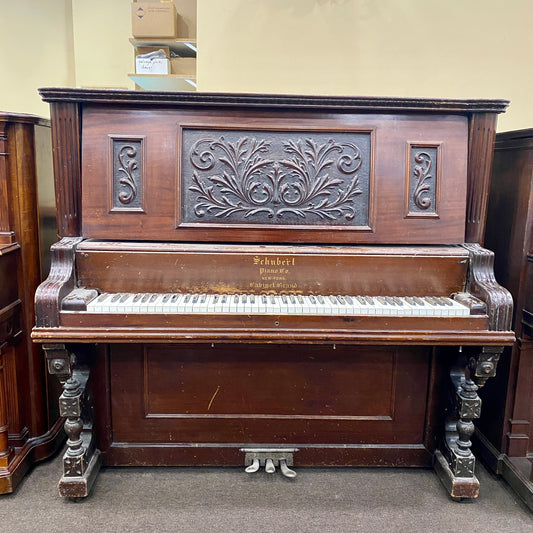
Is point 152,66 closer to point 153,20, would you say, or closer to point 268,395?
point 153,20

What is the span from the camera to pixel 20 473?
1.98 metres

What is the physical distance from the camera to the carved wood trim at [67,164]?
5.87 feet

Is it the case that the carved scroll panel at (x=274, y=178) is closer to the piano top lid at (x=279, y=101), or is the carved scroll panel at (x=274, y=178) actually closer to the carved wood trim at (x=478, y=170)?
the piano top lid at (x=279, y=101)

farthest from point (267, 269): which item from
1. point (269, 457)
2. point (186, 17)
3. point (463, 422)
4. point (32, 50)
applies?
point (32, 50)

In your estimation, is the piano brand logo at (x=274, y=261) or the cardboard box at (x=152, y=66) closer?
the piano brand logo at (x=274, y=261)

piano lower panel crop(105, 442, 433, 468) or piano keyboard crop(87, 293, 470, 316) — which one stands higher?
piano keyboard crop(87, 293, 470, 316)

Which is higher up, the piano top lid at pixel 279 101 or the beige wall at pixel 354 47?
the beige wall at pixel 354 47

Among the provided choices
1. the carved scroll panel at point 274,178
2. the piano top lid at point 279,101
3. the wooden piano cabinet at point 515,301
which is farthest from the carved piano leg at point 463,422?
the piano top lid at point 279,101

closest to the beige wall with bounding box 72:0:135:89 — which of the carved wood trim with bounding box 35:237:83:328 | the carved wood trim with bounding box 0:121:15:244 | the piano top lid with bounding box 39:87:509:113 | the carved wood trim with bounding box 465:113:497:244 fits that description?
the carved wood trim with bounding box 0:121:15:244

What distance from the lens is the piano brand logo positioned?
5.85 feet

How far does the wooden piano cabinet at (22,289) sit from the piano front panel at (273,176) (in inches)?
13.1

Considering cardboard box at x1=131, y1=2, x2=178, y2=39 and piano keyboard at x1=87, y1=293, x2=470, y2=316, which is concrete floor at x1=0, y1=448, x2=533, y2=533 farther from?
cardboard box at x1=131, y1=2, x2=178, y2=39

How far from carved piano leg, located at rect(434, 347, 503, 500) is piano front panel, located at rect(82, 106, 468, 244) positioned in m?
0.52

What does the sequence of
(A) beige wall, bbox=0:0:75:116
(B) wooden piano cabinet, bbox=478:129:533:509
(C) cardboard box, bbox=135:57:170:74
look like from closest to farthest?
(B) wooden piano cabinet, bbox=478:129:533:509 < (A) beige wall, bbox=0:0:75:116 < (C) cardboard box, bbox=135:57:170:74
